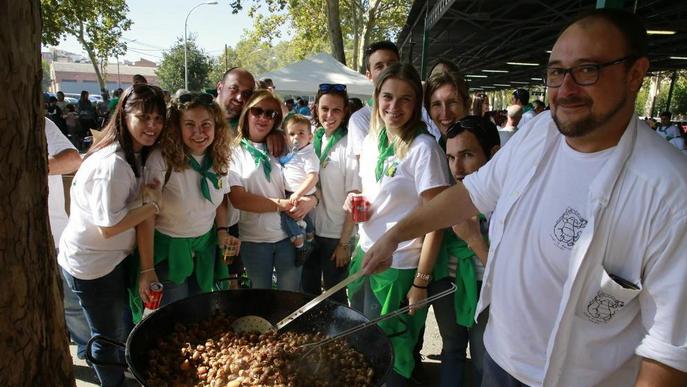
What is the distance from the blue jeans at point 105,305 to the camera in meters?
2.48

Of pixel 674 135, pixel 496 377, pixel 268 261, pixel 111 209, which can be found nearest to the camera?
pixel 496 377

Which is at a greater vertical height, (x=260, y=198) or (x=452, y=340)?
(x=260, y=198)

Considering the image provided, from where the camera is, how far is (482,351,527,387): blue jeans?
64.4 inches

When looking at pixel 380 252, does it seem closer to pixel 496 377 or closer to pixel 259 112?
pixel 496 377

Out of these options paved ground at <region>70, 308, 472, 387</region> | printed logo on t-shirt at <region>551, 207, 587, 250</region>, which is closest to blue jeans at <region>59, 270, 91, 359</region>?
paved ground at <region>70, 308, 472, 387</region>

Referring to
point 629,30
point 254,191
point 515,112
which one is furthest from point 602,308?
point 515,112

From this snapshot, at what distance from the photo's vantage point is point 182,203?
262 centimetres

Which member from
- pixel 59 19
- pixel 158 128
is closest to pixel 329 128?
pixel 158 128

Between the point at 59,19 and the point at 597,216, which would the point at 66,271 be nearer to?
the point at 597,216

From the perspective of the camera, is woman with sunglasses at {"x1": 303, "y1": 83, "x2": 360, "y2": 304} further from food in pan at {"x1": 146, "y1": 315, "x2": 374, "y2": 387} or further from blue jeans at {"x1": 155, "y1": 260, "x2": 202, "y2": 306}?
food in pan at {"x1": 146, "y1": 315, "x2": 374, "y2": 387}

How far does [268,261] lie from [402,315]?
107 centimetres

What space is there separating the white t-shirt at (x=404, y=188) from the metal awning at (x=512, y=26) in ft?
17.3

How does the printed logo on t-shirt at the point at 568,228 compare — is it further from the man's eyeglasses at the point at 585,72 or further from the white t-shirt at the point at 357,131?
the white t-shirt at the point at 357,131

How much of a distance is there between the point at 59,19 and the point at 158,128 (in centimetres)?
2485
